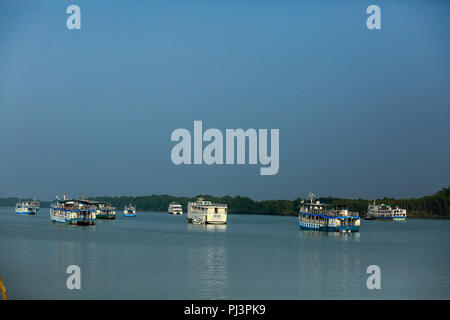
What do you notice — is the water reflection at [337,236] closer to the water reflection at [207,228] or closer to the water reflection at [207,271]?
the water reflection at [207,228]

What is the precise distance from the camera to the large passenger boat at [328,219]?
85.3m

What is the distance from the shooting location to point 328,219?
86.2 meters

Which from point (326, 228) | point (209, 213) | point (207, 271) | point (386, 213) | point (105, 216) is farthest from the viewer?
point (386, 213)

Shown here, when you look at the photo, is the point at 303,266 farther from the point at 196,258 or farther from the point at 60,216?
the point at 60,216

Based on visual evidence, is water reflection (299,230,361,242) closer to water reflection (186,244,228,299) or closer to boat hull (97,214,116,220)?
water reflection (186,244,228,299)

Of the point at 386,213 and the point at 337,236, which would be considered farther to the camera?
the point at 386,213

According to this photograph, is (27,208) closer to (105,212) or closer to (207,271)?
(105,212)

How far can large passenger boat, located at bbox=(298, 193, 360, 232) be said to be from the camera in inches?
3359

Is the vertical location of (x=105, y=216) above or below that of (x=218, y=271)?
below

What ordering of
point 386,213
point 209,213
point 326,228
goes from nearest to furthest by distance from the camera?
point 326,228 < point 209,213 < point 386,213
